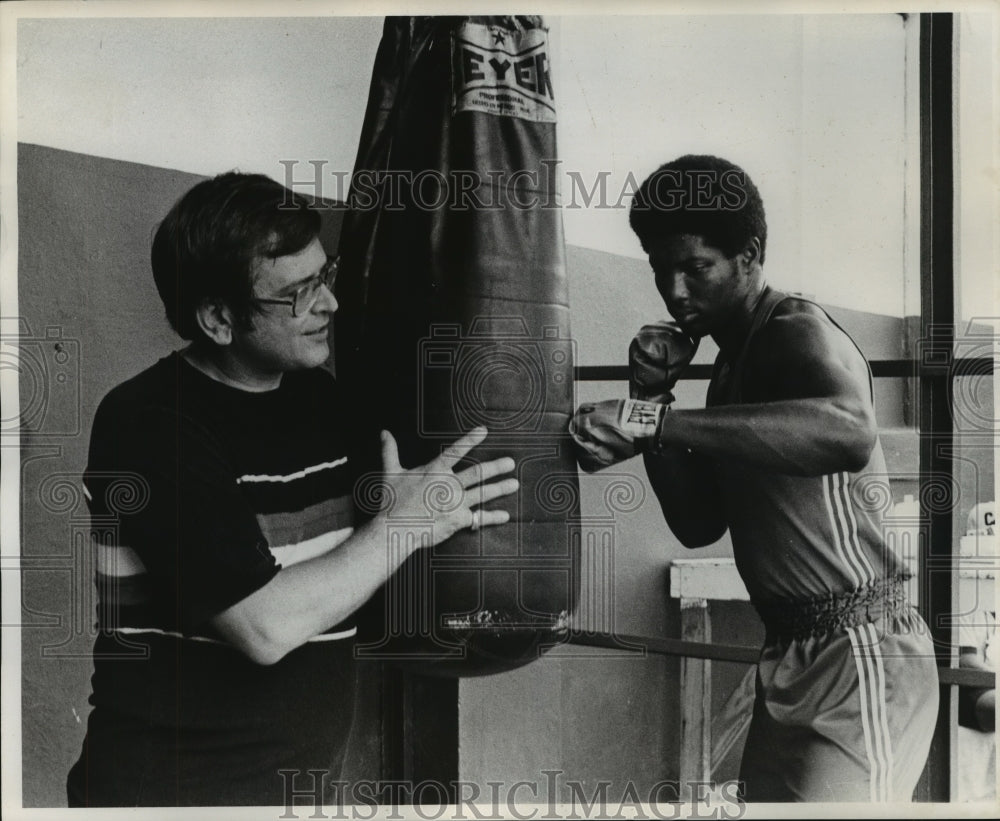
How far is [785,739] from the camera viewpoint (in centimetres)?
195

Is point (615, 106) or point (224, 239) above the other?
point (615, 106)

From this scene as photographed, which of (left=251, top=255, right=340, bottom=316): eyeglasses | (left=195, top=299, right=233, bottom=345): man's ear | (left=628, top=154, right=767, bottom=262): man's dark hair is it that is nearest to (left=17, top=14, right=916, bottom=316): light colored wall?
(left=628, top=154, right=767, bottom=262): man's dark hair

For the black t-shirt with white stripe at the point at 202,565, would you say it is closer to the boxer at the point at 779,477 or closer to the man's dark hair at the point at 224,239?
the man's dark hair at the point at 224,239

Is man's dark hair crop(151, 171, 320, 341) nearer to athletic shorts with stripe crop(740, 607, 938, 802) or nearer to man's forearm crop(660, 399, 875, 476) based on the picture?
man's forearm crop(660, 399, 875, 476)

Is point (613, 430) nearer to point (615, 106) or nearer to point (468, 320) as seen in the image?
point (468, 320)

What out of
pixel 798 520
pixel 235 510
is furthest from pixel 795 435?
pixel 235 510

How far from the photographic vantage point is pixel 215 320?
1935 mm

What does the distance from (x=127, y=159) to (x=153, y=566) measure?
0.75 metres

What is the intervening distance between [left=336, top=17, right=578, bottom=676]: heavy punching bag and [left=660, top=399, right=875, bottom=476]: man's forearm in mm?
290

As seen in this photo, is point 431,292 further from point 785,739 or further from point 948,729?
point 948,729

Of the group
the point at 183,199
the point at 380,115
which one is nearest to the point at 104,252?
the point at 183,199

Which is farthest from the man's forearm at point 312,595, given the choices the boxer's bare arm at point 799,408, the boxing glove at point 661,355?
the boxer's bare arm at point 799,408

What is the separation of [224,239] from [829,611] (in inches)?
50.8

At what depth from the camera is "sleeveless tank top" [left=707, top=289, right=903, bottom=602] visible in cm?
193
